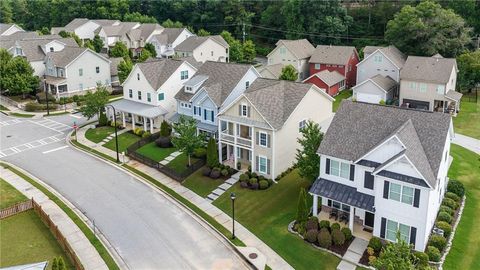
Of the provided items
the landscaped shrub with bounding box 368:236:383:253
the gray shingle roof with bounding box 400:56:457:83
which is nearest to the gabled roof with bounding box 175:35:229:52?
the gray shingle roof with bounding box 400:56:457:83

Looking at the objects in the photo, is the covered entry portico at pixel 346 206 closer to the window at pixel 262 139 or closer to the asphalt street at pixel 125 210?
the window at pixel 262 139

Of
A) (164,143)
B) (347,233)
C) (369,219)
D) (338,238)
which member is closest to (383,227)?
(369,219)

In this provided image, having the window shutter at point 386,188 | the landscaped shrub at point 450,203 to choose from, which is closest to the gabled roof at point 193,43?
the landscaped shrub at point 450,203

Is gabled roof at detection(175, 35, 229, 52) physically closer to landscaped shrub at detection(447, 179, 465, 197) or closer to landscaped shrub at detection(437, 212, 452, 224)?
landscaped shrub at detection(447, 179, 465, 197)

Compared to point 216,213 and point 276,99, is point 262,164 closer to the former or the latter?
point 276,99

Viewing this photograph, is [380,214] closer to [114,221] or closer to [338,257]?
[338,257]

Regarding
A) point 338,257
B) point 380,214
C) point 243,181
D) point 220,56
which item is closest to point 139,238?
point 243,181
